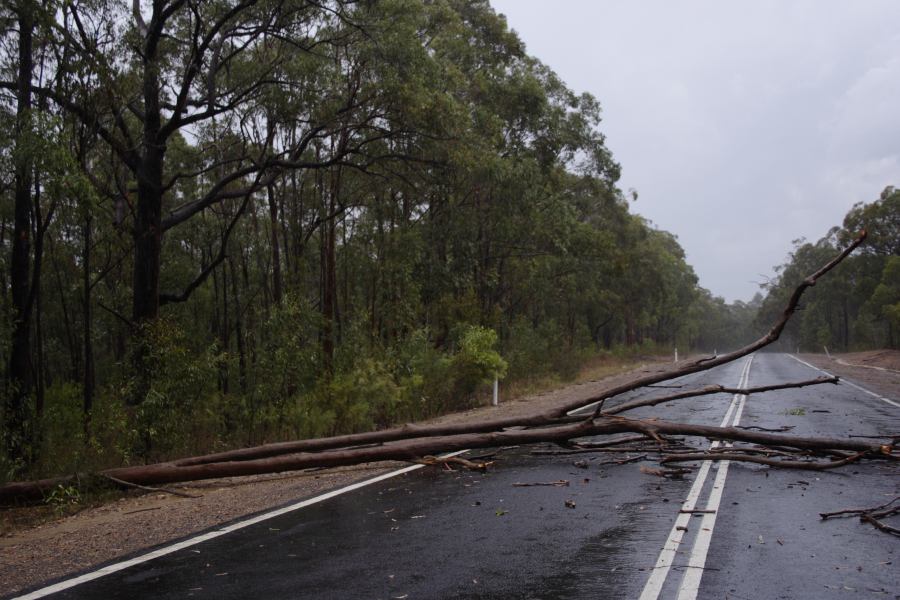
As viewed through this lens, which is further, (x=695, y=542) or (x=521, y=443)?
(x=521, y=443)

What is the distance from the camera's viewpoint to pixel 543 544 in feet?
19.7

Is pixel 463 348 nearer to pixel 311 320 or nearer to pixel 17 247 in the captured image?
pixel 311 320

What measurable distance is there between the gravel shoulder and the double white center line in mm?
4153

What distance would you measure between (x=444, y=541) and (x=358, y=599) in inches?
60.9

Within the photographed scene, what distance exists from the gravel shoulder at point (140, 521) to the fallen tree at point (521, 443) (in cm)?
30

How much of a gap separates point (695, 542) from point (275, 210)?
2079cm

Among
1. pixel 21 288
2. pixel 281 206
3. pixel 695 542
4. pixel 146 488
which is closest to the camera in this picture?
pixel 695 542

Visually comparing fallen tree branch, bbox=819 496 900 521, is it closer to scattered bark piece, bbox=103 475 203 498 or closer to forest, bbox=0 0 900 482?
scattered bark piece, bbox=103 475 203 498

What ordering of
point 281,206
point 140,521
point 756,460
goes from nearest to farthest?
point 140,521 → point 756,460 → point 281,206

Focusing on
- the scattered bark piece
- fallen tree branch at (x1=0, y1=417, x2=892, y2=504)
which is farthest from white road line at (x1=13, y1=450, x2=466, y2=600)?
the scattered bark piece

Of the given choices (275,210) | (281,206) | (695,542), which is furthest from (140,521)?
(281,206)

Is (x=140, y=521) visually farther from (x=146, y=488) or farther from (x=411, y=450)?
(x=411, y=450)

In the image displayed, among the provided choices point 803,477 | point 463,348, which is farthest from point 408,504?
point 463,348

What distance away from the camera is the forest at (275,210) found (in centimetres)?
1073
